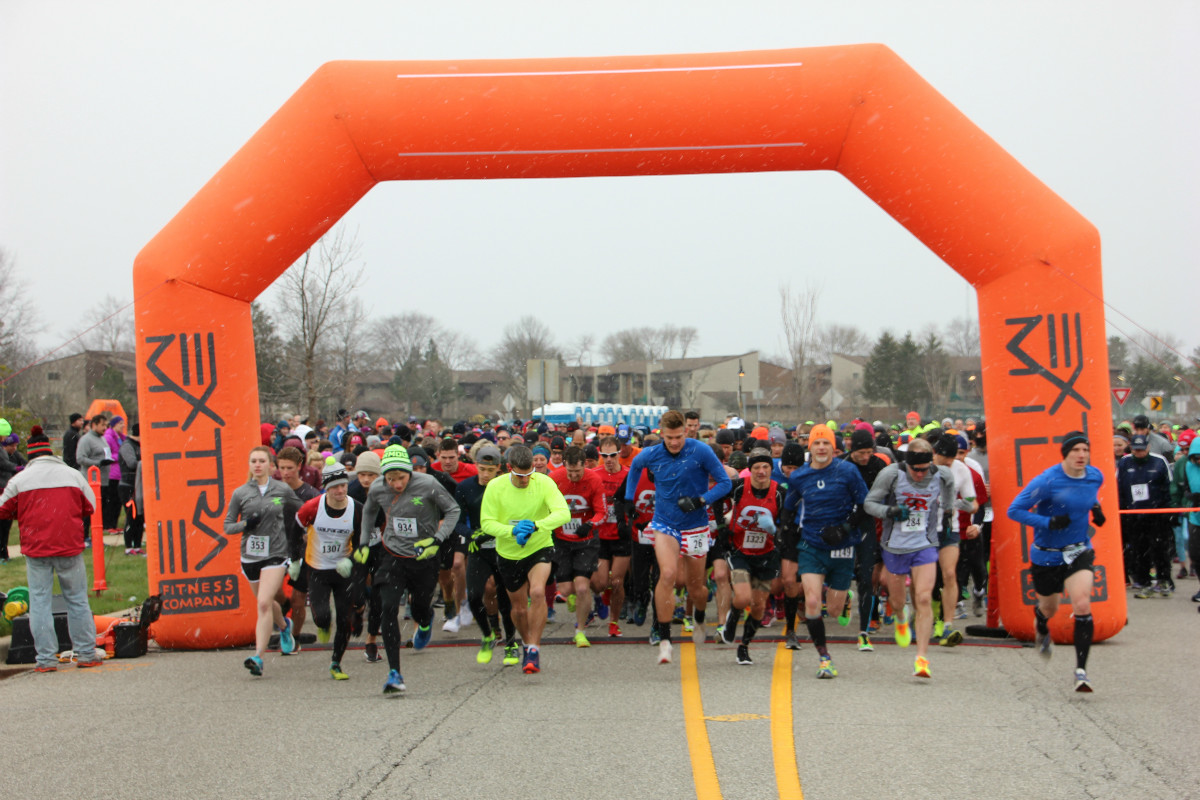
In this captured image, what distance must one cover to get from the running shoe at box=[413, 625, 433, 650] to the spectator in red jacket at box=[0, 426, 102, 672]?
9.21ft

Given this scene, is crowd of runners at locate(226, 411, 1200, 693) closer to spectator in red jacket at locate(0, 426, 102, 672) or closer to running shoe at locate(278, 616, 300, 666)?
running shoe at locate(278, 616, 300, 666)

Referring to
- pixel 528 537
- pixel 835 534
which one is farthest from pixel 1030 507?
pixel 528 537

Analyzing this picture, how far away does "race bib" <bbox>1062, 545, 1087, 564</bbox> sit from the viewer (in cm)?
799

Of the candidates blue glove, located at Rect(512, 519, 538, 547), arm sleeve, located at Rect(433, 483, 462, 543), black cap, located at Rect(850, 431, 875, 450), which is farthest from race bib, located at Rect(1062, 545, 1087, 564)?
arm sleeve, located at Rect(433, 483, 462, 543)

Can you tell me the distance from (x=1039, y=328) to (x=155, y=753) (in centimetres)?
798

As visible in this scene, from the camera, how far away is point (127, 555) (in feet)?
52.7

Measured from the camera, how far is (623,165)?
33.1 feet

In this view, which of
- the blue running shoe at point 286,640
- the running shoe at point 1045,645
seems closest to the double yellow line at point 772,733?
the running shoe at point 1045,645

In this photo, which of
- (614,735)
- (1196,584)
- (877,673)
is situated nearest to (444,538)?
(614,735)

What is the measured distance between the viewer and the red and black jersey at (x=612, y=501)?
Answer: 10.4 metres

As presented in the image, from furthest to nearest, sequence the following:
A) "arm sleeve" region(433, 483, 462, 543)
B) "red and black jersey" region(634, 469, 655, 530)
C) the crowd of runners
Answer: "red and black jersey" region(634, 469, 655, 530)
"arm sleeve" region(433, 483, 462, 543)
the crowd of runners

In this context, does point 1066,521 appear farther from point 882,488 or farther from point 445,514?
point 445,514

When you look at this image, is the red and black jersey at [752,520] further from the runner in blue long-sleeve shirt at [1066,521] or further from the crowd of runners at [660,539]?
the runner in blue long-sleeve shirt at [1066,521]

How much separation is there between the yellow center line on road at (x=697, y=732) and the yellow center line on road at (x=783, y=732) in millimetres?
41
